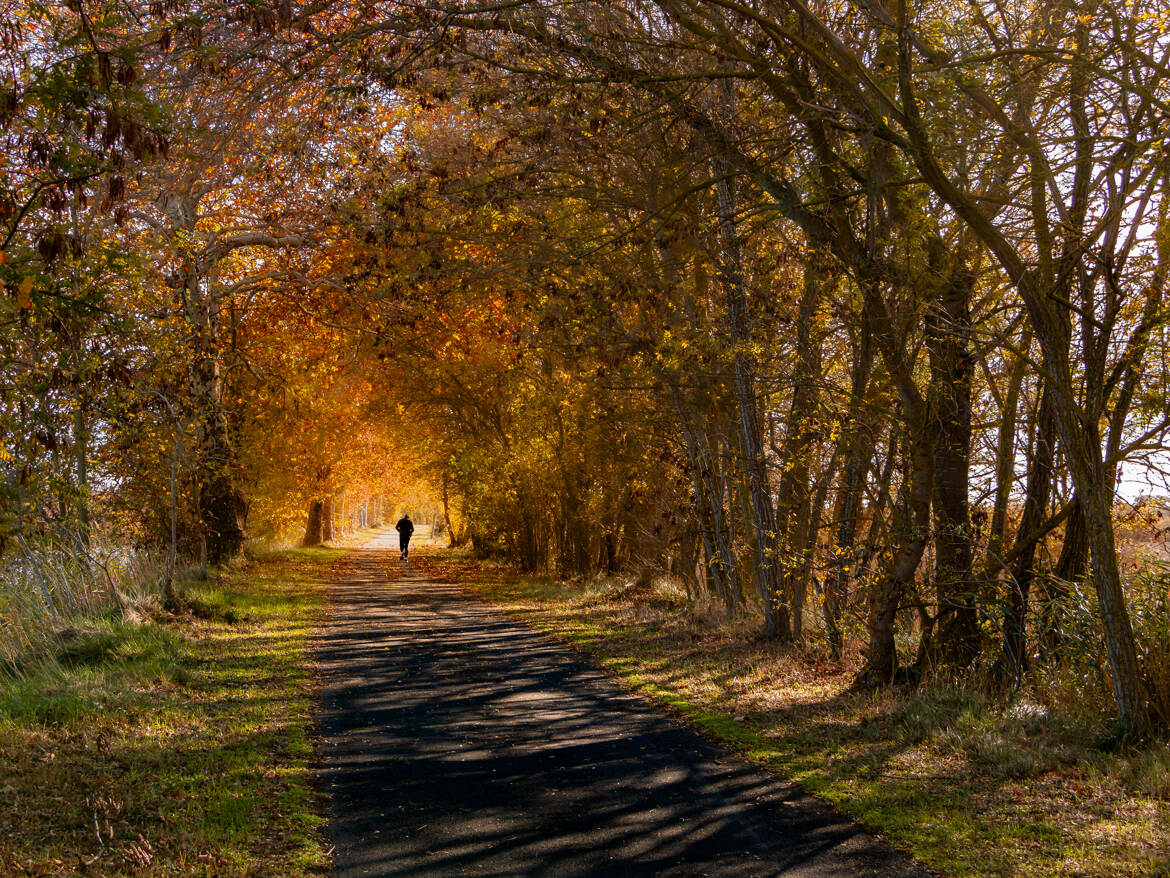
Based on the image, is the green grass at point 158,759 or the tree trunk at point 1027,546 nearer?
the green grass at point 158,759

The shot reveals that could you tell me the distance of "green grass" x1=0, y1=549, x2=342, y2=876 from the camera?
5.05 m

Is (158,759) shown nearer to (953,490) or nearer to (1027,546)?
(953,490)

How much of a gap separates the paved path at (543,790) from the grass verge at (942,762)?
0.36m

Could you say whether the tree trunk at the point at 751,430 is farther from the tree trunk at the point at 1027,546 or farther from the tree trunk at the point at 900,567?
the tree trunk at the point at 1027,546

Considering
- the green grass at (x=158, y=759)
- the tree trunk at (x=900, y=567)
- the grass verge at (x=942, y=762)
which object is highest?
the tree trunk at (x=900, y=567)

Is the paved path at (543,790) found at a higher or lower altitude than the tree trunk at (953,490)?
lower

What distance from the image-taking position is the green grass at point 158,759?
5.05 m

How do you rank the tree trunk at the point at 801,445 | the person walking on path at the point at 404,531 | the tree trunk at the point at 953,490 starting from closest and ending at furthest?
the tree trunk at the point at 953,490, the tree trunk at the point at 801,445, the person walking on path at the point at 404,531

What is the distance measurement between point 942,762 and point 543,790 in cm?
285

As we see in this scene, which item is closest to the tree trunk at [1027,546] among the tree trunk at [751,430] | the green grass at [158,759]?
the tree trunk at [751,430]

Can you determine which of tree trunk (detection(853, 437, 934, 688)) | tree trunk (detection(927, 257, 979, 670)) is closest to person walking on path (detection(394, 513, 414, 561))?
tree trunk (detection(853, 437, 934, 688))

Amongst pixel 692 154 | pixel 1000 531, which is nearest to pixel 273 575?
pixel 692 154

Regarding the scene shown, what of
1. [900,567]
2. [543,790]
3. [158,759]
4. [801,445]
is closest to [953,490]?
[900,567]

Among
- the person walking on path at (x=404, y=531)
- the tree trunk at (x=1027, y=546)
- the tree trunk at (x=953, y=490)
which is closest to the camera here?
the tree trunk at (x=953, y=490)
